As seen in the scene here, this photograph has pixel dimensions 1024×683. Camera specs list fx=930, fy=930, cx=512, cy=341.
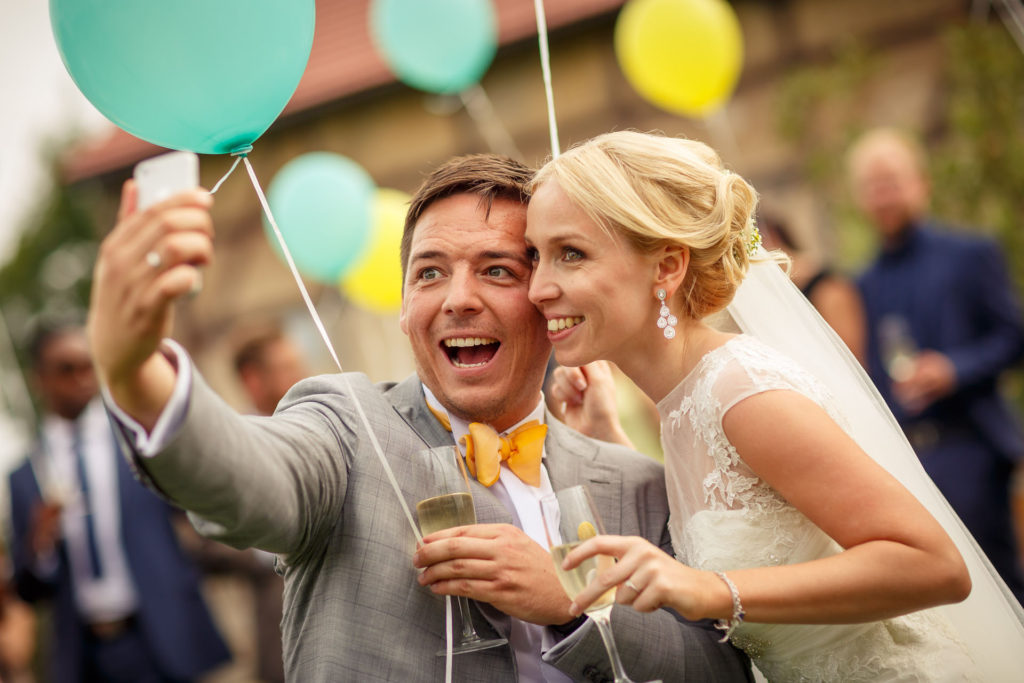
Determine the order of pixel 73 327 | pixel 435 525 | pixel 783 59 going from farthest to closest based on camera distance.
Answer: pixel 783 59 < pixel 73 327 < pixel 435 525

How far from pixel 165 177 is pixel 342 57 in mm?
9687

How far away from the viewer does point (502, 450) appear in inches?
94.0

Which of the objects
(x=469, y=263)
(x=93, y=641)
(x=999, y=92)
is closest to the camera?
(x=469, y=263)

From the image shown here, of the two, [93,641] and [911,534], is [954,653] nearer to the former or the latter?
[911,534]

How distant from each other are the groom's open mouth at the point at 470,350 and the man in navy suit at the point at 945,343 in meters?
2.69

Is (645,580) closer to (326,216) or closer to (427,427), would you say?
(427,427)

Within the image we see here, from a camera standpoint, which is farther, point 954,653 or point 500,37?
point 500,37

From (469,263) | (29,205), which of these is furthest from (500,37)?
(29,205)

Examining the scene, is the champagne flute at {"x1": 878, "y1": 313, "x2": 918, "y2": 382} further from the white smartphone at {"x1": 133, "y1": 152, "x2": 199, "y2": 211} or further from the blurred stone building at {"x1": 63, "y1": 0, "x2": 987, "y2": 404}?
the white smartphone at {"x1": 133, "y1": 152, "x2": 199, "y2": 211}

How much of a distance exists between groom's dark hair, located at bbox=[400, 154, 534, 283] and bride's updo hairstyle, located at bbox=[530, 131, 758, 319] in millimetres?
152

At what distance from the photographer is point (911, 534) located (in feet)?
6.01

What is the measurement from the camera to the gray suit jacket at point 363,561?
1.84 m

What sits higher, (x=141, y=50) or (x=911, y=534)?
(x=141, y=50)

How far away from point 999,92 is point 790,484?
7.30 m
